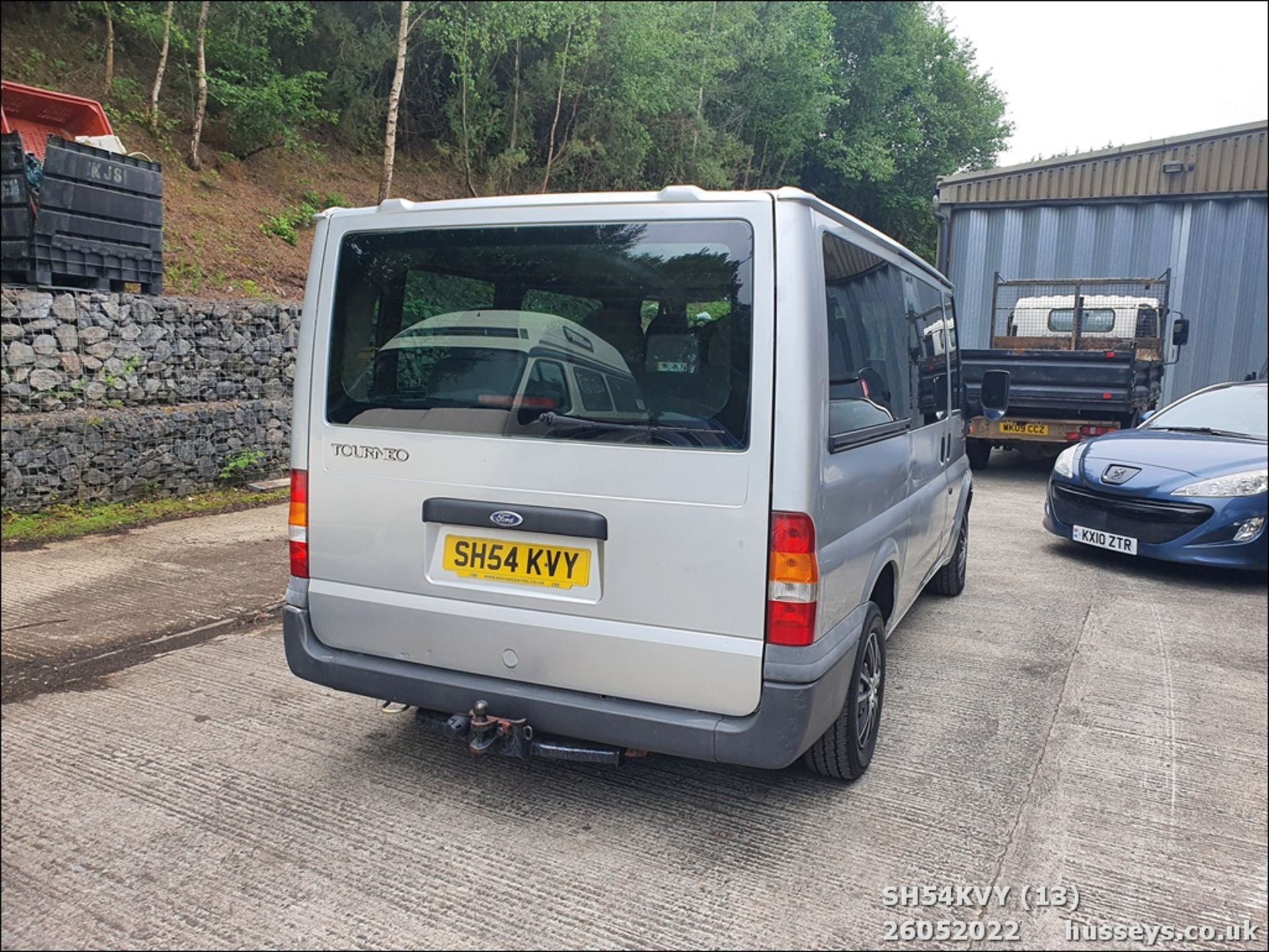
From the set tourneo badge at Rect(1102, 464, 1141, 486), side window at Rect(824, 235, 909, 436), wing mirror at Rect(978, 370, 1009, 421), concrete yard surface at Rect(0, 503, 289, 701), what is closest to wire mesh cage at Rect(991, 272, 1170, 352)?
wing mirror at Rect(978, 370, 1009, 421)

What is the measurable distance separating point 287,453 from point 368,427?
617cm

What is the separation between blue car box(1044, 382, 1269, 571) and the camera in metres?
1.09

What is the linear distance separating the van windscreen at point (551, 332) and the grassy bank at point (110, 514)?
3.95 metres

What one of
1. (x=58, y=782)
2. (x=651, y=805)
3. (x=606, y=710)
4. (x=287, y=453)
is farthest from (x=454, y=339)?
(x=287, y=453)

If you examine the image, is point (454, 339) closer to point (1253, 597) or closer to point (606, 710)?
point (606, 710)

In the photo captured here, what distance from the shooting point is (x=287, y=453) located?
8750 millimetres

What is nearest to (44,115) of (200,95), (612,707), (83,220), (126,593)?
(83,220)

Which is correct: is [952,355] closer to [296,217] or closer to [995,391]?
[995,391]

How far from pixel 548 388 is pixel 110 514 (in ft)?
17.6

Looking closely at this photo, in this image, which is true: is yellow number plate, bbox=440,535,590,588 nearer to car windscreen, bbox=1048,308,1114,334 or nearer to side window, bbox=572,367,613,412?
side window, bbox=572,367,613,412

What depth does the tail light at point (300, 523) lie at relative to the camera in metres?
3.16

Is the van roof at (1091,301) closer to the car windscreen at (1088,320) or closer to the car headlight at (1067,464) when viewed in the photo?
the car windscreen at (1088,320)

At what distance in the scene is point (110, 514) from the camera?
682 cm

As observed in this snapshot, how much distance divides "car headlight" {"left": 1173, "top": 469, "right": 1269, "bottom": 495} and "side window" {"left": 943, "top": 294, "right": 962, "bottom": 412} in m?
2.55
